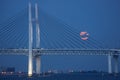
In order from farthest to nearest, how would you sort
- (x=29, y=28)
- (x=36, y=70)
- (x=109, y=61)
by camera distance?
(x=109, y=61), (x=36, y=70), (x=29, y=28)

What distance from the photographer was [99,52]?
84000 millimetres

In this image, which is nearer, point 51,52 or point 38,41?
point 38,41

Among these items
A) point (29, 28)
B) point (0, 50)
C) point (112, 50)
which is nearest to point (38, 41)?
point (29, 28)

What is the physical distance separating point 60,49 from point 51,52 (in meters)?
3.04

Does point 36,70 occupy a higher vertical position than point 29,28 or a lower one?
lower

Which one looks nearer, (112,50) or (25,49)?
(25,49)

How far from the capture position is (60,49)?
81188 mm

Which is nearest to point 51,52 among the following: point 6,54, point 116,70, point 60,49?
point 60,49

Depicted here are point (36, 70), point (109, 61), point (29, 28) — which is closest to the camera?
point (29, 28)

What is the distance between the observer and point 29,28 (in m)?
75.9

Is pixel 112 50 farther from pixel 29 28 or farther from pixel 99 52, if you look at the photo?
pixel 29 28

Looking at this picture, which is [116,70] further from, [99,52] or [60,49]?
[60,49]

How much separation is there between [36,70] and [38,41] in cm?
651

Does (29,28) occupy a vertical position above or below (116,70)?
above
